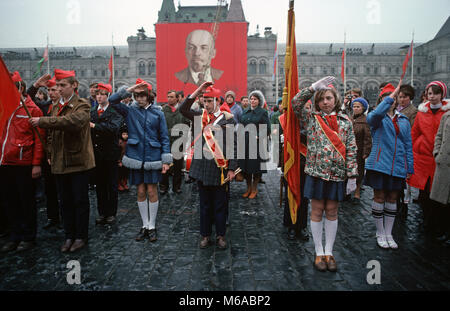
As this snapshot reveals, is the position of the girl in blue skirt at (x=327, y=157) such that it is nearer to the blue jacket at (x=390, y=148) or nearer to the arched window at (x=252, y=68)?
the blue jacket at (x=390, y=148)

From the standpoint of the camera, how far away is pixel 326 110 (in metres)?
3.62

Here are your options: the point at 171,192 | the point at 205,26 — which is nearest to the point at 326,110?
the point at 171,192

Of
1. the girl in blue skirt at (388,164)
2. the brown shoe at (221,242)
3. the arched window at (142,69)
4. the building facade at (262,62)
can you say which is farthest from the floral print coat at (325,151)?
the arched window at (142,69)

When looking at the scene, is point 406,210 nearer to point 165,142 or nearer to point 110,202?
point 165,142

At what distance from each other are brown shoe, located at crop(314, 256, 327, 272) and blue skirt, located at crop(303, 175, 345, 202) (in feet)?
2.29

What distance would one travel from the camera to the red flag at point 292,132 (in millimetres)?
3760

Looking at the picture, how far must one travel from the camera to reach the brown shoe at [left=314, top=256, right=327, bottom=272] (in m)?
3.56

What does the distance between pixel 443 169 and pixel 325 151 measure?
2099mm

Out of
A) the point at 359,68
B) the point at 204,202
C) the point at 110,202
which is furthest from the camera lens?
the point at 359,68

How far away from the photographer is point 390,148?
4.20 meters

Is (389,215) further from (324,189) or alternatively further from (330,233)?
(324,189)

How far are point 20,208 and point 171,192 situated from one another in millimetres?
3427

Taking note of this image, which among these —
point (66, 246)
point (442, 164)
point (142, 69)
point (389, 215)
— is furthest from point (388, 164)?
point (142, 69)

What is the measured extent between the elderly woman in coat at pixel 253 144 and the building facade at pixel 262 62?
168 feet
